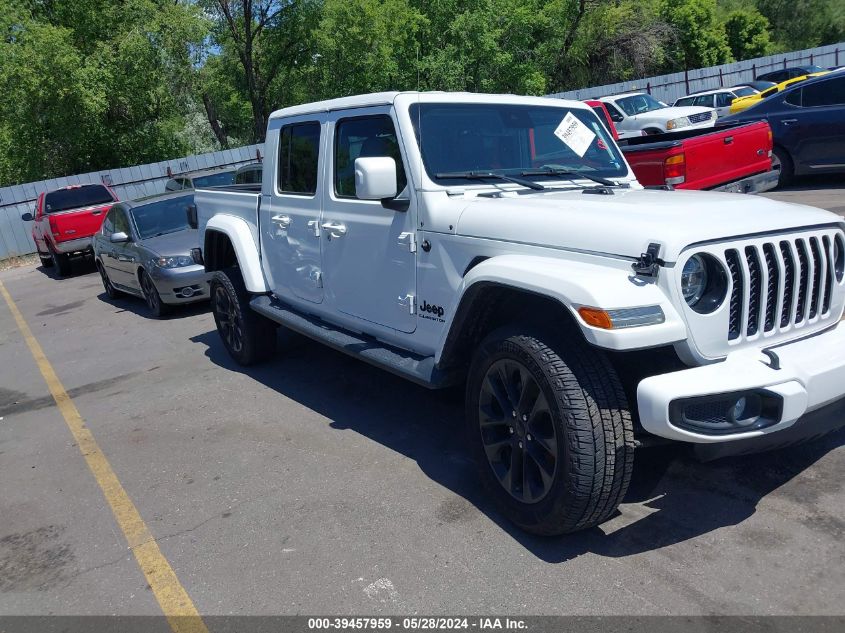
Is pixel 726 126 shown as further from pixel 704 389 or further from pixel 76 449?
pixel 76 449

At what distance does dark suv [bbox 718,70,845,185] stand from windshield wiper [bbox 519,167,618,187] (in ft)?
23.7

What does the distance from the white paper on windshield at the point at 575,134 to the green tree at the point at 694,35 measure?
4274 centimetres

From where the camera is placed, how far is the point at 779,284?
3.24 meters

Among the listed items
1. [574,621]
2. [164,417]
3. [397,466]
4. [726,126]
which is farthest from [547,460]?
[726,126]

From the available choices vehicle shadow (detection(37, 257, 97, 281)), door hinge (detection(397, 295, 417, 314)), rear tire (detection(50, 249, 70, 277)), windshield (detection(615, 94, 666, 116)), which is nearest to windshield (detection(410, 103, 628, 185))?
→ door hinge (detection(397, 295, 417, 314))

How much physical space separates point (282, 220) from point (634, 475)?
3.15 meters

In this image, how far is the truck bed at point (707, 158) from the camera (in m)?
7.96

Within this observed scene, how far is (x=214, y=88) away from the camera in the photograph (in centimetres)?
3005

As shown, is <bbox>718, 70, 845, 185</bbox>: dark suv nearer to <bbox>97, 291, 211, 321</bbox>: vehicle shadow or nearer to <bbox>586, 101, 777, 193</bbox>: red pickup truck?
<bbox>586, 101, 777, 193</bbox>: red pickup truck

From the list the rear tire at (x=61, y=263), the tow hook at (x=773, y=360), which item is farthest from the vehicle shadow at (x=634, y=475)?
the rear tire at (x=61, y=263)

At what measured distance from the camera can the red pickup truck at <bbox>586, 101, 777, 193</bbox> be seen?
7.95 m

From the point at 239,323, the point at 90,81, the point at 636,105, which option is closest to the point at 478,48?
the point at 636,105

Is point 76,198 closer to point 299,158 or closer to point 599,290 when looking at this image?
point 299,158

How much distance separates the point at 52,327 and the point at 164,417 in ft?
17.8
